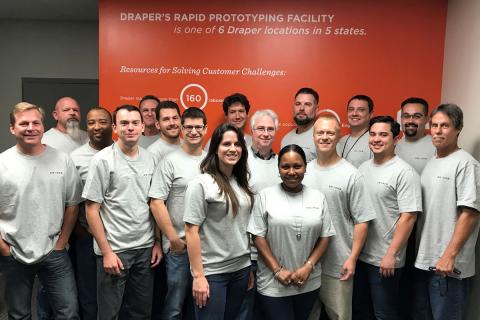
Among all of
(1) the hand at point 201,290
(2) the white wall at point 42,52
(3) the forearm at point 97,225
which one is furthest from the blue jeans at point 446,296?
(2) the white wall at point 42,52

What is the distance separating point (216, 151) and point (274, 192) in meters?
0.39

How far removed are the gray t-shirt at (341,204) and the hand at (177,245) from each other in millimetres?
825

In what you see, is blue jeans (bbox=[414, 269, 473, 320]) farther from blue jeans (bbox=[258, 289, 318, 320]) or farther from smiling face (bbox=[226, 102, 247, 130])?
smiling face (bbox=[226, 102, 247, 130])

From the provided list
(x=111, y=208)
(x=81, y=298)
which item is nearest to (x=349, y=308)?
(x=111, y=208)

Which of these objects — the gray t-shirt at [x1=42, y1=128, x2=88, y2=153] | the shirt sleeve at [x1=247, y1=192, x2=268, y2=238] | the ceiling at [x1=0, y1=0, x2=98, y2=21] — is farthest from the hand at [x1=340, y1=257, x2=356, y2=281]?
the ceiling at [x1=0, y1=0, x2=98, y2=21]

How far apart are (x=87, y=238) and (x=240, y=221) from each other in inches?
47.2

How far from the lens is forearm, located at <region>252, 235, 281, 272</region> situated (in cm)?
202

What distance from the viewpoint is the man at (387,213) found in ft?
7.54

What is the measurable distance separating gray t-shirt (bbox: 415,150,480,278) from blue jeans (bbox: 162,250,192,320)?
1448 millimetres

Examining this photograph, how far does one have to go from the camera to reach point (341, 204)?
223 centimetres

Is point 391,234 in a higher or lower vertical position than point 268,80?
lower

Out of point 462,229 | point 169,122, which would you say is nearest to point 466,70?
point 462,229

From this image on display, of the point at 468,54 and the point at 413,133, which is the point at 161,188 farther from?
the point at 468,54

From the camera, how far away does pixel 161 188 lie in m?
2.26
